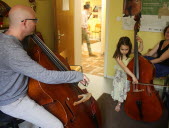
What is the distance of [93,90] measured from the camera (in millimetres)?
3072

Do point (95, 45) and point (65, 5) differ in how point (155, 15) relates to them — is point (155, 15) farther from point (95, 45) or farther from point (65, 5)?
point (95, 45)

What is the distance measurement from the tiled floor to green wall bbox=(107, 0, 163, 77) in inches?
16.6

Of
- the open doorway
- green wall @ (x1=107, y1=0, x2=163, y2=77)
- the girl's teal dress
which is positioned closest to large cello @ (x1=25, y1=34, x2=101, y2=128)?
the girl's teal dress

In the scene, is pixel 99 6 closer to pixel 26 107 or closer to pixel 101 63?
pixel 101 63

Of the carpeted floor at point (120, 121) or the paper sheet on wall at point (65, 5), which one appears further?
the paper sheet on wall at point (65, 5)

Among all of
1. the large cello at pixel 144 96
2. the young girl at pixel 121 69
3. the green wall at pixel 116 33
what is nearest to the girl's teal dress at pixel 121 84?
the young girl at pixel 121 69

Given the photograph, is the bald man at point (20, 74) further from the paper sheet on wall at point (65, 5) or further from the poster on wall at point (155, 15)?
the poster on wall at point (155, 15)

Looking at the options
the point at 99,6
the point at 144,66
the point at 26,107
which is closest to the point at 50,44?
the point at 144,66

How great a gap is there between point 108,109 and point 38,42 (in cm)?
144

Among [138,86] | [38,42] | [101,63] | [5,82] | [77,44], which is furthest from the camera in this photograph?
[101,63]

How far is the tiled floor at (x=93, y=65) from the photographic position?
13.1 feet

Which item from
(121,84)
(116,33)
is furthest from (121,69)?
(116,33)

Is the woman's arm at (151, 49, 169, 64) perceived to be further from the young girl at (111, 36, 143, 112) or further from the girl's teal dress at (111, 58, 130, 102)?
the girl's teal dress at (111, 58, 130, 102)

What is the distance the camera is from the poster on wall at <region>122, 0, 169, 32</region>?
2.94 metres
